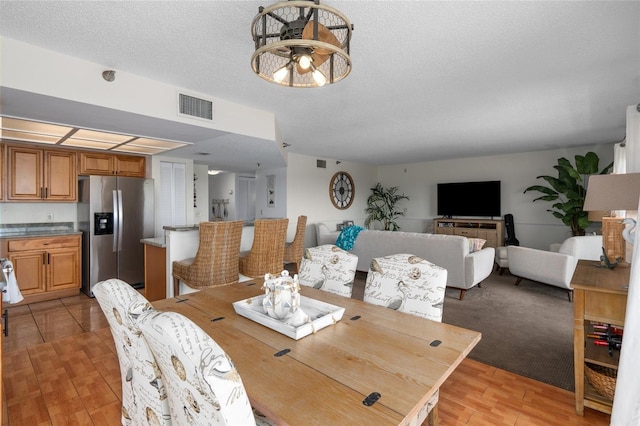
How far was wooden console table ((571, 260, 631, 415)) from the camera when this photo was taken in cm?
174

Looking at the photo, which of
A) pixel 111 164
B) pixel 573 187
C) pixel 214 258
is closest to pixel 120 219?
pixel 111 164

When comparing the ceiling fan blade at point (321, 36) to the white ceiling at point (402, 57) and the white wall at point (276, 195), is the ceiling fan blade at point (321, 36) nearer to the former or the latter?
the white ceiling at point (402, 57)

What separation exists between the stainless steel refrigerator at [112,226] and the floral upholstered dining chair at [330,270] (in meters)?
3.50

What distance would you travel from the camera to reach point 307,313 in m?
1.57

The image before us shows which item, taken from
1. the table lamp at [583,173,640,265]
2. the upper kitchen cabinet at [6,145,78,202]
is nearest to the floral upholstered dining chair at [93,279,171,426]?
the table lamp at [583,173,640,265]

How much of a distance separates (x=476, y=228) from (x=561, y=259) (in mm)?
3085

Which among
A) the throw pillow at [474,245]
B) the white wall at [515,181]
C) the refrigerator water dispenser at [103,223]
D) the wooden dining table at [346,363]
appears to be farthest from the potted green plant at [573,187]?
the refrigerator water dispenser at [103,223]

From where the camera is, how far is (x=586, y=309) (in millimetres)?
1824

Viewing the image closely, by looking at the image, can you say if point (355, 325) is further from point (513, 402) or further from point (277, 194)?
point (277, 194)

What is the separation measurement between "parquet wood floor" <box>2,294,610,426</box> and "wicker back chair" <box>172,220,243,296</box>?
848mm

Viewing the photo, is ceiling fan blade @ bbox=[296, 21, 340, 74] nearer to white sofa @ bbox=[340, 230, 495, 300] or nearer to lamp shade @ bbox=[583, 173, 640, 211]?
lamp shade @ bbox=[583, 173, 640, 211]

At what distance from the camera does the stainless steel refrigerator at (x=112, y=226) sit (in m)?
4.23

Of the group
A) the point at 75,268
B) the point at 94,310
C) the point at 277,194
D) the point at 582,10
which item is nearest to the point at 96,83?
the point at 94,310

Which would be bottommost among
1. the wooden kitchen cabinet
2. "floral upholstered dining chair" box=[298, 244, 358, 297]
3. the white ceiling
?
the wooden kitchen cabinet
